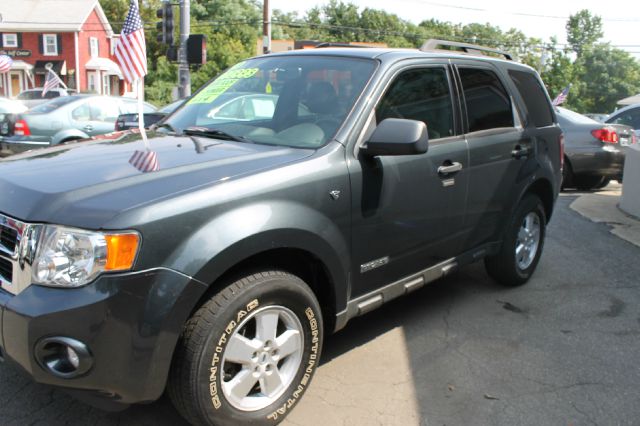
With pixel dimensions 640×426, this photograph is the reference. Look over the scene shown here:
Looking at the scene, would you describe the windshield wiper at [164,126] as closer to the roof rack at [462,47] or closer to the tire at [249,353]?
the tire at [249,353]

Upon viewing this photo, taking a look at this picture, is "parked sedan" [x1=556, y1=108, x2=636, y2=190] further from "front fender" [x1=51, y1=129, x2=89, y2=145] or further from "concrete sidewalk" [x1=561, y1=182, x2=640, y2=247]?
"front fender" [x1=51, y1=129, x2=89, y2=145]

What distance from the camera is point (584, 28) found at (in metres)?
100

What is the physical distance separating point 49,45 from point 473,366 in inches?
1824

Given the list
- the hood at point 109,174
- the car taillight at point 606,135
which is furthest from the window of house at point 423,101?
the car taillight at point 606,135

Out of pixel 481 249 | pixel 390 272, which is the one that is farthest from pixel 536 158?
pixel 390 272

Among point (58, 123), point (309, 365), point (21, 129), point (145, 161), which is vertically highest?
point (145, 161)

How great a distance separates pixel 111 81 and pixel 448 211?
158 ft

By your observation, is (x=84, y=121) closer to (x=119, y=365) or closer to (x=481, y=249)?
(x=481, y=249)

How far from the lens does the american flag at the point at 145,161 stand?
8.79 feet

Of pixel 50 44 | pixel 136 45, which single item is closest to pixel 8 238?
pixel 136 45

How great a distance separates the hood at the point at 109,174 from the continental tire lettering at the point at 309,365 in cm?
79

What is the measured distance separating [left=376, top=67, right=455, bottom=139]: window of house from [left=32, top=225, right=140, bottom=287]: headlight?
172 centimetres

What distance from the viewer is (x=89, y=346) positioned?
2234 mm

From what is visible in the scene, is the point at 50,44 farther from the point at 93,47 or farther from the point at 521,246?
the point at 521,246
